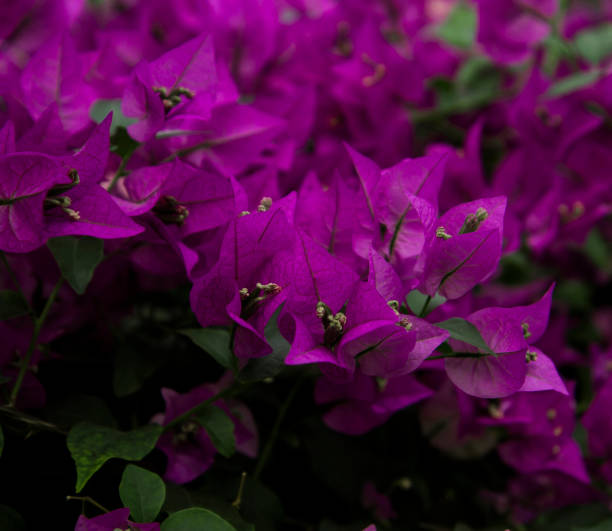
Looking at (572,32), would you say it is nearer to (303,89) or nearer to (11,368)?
(303,89)

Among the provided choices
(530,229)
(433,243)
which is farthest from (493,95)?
(433,243)

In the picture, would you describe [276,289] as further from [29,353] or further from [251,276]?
[29,353]

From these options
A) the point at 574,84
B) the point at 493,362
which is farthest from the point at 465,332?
the point at 574,84

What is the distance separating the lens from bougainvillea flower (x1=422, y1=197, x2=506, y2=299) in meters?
0.38

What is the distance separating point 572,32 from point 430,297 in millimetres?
664

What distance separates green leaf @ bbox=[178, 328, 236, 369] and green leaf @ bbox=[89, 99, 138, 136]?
0.15 metres

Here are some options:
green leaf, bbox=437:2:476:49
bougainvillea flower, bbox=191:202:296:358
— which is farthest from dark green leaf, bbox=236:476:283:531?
green leaf, bbox=437:2:476:49

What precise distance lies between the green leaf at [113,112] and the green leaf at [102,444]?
0.20 m

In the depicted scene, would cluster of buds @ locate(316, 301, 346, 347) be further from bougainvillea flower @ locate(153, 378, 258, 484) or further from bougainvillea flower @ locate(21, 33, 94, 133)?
bougainvillea flower @ locate(21, 33, 94, 133)

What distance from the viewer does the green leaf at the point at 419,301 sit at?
404mm

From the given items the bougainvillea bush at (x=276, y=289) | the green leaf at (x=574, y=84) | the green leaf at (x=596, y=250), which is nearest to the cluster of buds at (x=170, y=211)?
the bougainvillea bush at (x=276, y=289)

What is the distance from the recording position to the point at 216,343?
40 centimetres

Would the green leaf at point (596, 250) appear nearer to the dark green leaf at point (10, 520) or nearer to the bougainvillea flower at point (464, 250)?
the bougainvillea flower at point (464, 250)

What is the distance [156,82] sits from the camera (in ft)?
1.47
